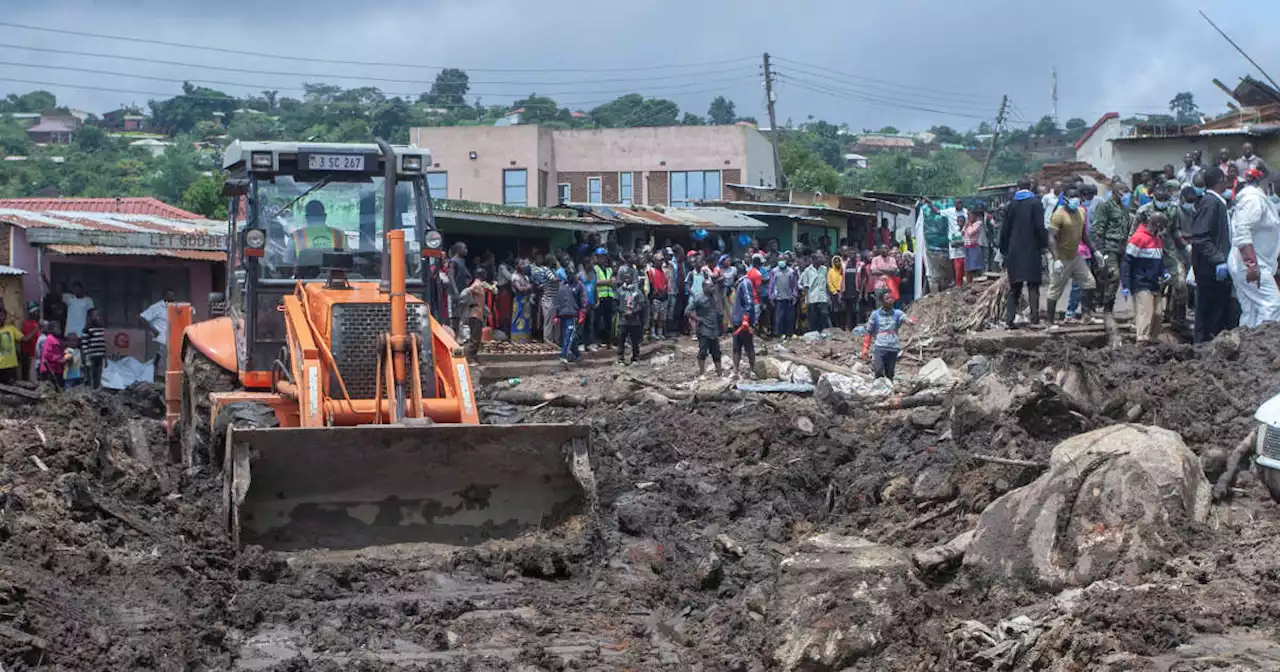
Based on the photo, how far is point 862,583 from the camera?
849 cm

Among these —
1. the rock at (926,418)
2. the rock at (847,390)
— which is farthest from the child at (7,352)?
the rock at (926,418)

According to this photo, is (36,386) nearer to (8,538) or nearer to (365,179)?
(365,179)

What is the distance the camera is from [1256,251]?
14.4 metres

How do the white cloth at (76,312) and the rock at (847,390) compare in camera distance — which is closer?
the rock at (847,390)

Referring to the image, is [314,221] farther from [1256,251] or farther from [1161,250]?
[1256,251]

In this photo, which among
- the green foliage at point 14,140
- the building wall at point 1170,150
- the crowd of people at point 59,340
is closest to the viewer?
the crowd of people at point 59,340

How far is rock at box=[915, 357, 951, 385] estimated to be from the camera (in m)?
17.8

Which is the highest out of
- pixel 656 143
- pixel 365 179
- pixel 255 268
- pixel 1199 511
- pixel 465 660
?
pixel 656 143

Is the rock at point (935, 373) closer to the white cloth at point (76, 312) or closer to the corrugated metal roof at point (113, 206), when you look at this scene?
the white cloth at point (76, 312)

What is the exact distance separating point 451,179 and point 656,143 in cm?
756

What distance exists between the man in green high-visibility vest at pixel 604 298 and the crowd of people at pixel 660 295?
0.02 meters

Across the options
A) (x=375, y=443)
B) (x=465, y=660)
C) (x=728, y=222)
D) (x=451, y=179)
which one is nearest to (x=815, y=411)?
(x=375, y=443)

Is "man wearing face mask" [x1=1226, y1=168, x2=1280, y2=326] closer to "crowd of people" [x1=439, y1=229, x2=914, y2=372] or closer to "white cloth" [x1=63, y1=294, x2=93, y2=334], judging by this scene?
"crowd of people" [x1=439, y1=229, x2=914, y2=372]

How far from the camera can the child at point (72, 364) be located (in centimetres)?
2167
